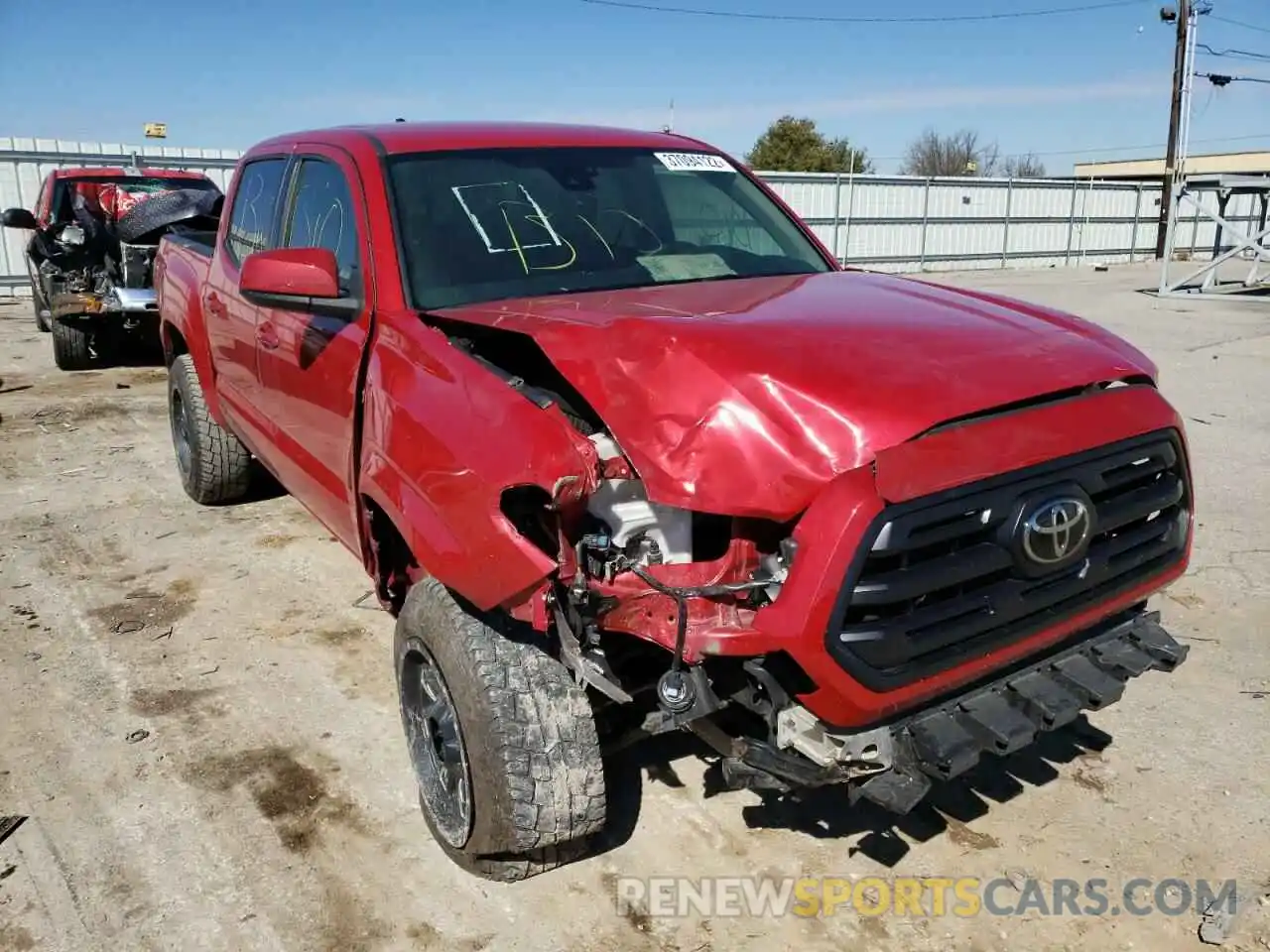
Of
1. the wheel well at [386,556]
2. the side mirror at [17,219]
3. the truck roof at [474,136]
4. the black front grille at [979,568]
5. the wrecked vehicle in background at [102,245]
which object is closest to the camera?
the black front grille at [979,568]

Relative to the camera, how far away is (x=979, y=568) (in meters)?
2.19

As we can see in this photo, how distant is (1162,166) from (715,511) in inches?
2626

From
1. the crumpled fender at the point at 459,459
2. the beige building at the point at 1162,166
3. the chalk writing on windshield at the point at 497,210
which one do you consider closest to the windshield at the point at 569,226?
the chalk writing on windshield at the point at 497,210

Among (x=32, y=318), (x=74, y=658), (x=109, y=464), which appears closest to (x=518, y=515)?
(x=74, y=658)

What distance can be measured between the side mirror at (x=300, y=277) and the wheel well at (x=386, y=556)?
0.63 m

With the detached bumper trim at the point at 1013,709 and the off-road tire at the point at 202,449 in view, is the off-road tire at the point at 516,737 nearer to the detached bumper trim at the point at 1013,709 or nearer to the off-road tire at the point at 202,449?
the detached bumper trim at the point at 1013,709

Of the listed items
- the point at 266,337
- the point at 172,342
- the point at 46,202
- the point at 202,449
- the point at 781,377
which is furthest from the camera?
the point at 46,202

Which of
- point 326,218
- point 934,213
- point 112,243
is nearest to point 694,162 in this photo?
point 326,218

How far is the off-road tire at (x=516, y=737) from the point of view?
2449mm

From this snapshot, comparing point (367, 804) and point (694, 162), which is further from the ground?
point (694, 162)

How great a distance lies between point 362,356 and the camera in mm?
3025

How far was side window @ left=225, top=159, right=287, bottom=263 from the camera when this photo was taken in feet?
13.9

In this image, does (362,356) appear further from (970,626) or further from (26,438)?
(26,438)

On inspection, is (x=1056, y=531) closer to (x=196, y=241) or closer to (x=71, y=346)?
(x=196, y=241)
